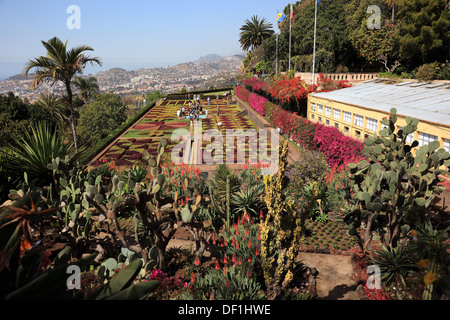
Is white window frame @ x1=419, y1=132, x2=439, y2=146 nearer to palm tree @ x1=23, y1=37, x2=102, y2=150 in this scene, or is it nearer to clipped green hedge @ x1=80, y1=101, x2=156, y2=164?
clipped green hedge @ x1=80, y1=101, x2=156, y2=164

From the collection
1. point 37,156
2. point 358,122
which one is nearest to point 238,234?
point 37,156

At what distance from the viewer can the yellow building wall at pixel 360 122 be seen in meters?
10.2

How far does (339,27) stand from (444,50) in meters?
14.3

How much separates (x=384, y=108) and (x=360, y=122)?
1.69 meters

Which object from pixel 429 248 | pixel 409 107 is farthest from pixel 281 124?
pixel 429 248

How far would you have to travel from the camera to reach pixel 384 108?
13.4m

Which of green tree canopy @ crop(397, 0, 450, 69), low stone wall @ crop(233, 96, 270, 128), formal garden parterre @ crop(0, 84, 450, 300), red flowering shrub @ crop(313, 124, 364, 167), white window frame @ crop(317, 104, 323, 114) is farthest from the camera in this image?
green tree canopy @ crop(397, 0, 450, 69)

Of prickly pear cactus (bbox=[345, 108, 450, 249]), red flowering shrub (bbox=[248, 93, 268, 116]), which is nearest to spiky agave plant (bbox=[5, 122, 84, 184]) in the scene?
prickly pear cactus (bbox=[345, 108, 450, 249])

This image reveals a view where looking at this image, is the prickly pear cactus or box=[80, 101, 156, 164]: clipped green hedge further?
box=[80, 101, 156, 164]: clipped green hedge

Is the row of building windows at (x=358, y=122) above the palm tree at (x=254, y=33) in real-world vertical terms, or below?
below

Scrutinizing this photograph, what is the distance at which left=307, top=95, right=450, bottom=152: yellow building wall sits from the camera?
1024 centimetres

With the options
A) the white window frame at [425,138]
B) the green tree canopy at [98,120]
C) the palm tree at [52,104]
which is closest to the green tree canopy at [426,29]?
the white window frame at [425,138]

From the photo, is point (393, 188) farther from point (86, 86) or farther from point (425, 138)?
point (86, 86)

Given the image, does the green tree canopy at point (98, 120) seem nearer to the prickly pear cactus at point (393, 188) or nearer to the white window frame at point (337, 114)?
the white window frame at point (337, 114)
